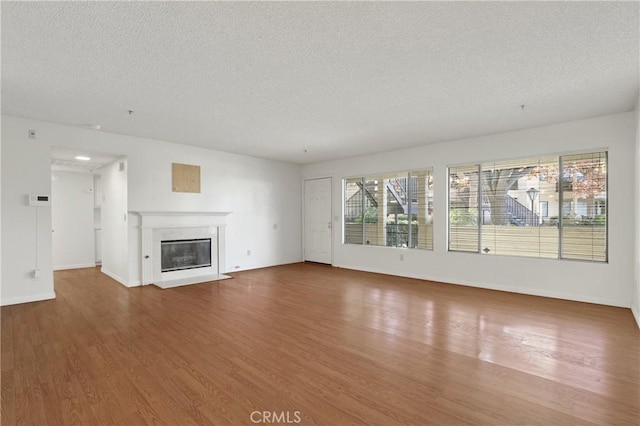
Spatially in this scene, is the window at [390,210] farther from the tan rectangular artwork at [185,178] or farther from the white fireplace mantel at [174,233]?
the tan rectangular artwork at [185,178]

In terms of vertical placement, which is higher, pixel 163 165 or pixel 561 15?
pixel 561 15

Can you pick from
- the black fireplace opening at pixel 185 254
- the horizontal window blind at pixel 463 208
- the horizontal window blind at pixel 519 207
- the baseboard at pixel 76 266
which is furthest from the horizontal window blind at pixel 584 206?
the baseboard at pixel 76 266

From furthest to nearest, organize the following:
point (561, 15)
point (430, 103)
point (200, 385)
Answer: point (430, 103) < point (200, 385) < point (561, 15)

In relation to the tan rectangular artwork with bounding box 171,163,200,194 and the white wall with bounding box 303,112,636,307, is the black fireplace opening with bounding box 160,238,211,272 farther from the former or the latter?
the white wall with bounding box 303,112,636,307

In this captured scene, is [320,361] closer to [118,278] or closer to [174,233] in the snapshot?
[174,233]

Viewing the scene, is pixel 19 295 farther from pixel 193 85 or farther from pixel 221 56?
pixel 221 56

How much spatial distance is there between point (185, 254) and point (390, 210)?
14.0 ft

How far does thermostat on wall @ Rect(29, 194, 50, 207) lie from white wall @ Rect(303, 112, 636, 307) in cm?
558

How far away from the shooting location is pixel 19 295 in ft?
14.5

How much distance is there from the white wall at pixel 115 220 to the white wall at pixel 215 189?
0.33 ft

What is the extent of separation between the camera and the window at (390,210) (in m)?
6.19

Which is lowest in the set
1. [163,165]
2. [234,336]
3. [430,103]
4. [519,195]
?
[234,336]

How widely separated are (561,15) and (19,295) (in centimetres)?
673

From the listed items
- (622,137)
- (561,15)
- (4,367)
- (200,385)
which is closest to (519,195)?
(622,137)
